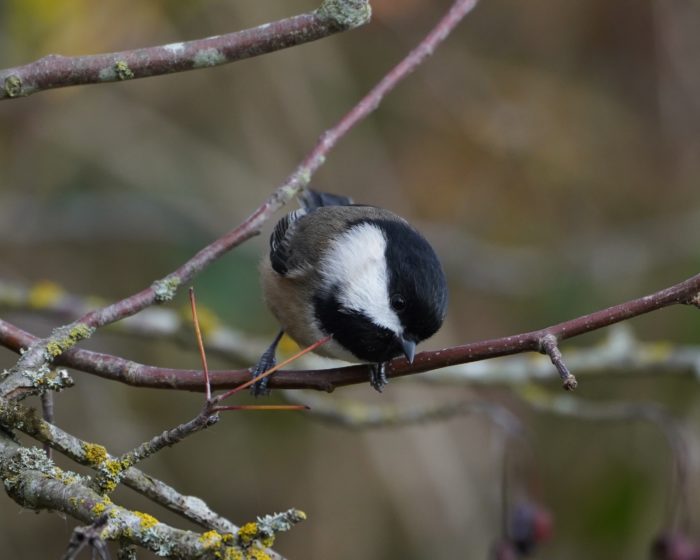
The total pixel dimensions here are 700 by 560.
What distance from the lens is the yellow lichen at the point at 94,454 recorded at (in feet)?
5.81

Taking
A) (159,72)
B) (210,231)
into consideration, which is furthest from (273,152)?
(159,72)

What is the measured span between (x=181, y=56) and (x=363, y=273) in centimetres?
100

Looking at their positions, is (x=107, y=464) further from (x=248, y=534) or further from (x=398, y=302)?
(x=398, y=302)

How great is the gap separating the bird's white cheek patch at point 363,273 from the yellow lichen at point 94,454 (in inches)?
43.6

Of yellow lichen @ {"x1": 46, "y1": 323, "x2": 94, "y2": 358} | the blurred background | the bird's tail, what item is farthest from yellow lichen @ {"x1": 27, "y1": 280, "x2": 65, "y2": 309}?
yellow lichen @ {"x1": 46, "y1": 323, "x2": 94, "y2": 358}

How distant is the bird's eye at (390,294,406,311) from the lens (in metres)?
2.70

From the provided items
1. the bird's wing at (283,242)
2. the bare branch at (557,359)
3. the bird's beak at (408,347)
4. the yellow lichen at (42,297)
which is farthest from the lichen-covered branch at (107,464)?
the yellow lichen at (42,297)

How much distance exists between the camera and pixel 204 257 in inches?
95.4

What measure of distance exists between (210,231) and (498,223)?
2.23 metres

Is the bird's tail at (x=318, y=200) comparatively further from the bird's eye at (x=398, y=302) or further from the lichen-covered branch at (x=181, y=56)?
the lichen-covered branch at (x=181, y=56)

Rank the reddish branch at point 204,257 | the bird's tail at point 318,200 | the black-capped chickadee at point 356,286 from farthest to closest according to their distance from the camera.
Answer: the bird's tail at point 318,200 → the black-capped chickadee at point 356,286 → the reddish branch at point 204,257

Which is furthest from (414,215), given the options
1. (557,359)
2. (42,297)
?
(557,359)

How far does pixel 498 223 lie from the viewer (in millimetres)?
6637

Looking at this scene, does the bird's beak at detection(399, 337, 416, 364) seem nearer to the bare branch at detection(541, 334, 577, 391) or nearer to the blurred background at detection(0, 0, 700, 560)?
the bare branch at detection(541, 334, 577, 391)
